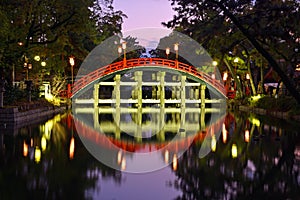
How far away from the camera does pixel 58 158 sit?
10.4m

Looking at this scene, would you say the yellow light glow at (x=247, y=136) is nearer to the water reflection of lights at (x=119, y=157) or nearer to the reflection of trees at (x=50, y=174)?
the water reflection of lights at (x=119, y=157)

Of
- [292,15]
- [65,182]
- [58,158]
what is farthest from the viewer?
[58,158]

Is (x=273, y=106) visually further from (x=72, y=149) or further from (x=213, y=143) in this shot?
(x=72, y=149)

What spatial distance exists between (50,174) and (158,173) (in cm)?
210

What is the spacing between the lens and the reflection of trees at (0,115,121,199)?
7008mm

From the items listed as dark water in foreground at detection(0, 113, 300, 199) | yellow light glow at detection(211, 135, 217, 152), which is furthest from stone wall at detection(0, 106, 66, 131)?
yellow light glow at detection(211, 135, 217, 152)

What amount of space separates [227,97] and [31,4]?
77.2 feet

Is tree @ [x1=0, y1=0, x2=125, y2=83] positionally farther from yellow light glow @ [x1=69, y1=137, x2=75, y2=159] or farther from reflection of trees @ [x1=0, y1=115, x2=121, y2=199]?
reflection of trees @ [x1=0, y1=115, x2=121, y2=199]

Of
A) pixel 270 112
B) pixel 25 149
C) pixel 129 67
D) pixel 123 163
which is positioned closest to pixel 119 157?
pixel 123 163

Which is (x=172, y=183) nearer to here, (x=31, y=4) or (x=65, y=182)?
(x=65, y=182)

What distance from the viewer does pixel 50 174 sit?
850 cm

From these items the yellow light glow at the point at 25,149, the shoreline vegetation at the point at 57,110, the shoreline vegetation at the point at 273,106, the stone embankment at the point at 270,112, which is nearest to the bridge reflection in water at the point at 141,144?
the yellow light glow at the point at 25,149

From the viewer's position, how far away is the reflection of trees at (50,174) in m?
7.01

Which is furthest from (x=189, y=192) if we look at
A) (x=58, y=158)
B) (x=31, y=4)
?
(x=31, y=4)
